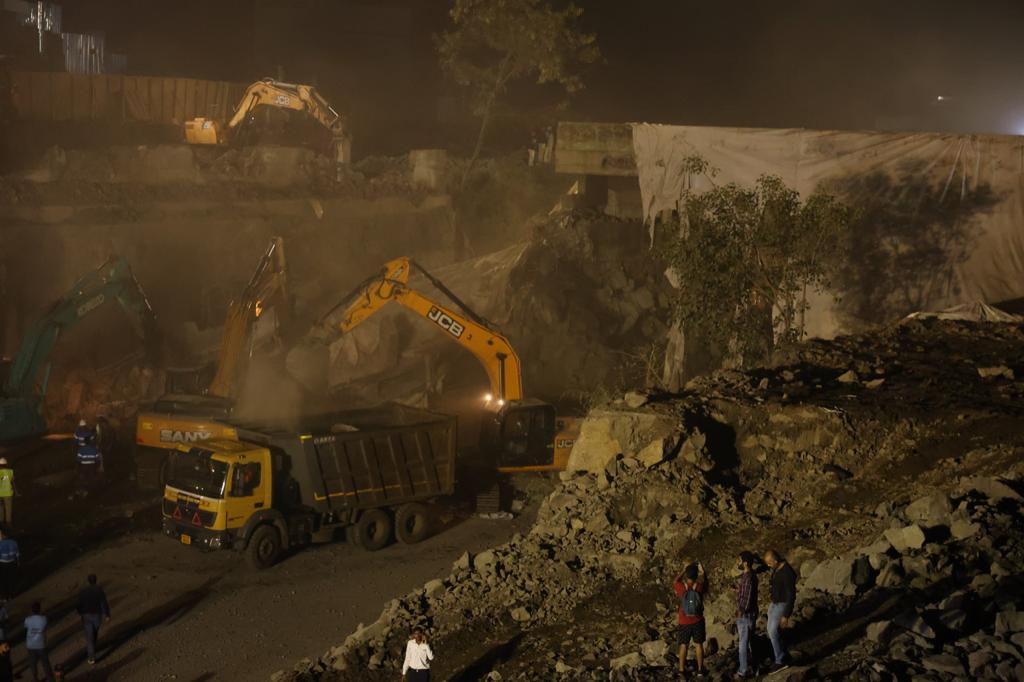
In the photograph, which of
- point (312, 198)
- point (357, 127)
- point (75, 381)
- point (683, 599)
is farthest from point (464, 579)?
point (357, 127)

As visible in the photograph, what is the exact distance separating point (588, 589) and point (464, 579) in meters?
1.65

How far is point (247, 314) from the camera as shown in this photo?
25.0 m

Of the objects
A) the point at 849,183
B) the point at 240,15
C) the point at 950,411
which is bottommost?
the point at 950,411

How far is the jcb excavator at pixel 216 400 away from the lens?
22.2 meters

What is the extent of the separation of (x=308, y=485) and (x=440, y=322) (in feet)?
18.5

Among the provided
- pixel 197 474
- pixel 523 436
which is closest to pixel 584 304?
pixel 523 436

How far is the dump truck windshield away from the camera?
18.3 m

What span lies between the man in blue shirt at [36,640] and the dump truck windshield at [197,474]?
398 centimetres

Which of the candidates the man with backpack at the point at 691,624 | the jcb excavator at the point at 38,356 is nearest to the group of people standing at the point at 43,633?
the man with backpack at the point at 691,624

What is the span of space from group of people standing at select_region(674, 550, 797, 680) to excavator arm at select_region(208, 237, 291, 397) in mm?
15195

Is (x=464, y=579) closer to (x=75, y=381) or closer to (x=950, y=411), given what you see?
(x=950, y=411)

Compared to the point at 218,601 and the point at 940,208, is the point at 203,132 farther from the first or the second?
the point at 218,601

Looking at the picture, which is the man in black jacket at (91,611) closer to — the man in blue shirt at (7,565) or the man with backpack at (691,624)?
the man in blue shirt at (7,565)

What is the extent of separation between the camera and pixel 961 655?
1005 centimetres
